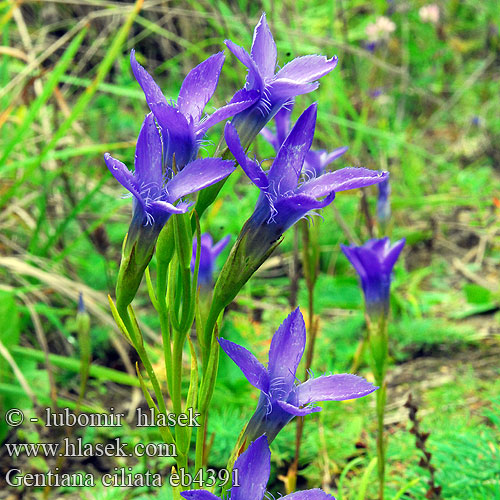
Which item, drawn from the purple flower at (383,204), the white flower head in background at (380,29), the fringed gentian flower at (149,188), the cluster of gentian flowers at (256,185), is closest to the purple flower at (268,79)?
the cluster of gentian flowers at (256,185)

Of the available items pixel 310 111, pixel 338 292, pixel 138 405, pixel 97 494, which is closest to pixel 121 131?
pixel 338 292

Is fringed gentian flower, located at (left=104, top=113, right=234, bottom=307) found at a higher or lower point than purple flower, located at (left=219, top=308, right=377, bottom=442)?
higher

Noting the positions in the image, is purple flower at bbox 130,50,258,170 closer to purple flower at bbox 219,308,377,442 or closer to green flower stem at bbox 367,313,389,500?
purple flower at bbox 219,308,377,442

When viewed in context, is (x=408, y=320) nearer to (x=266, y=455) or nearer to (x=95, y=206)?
(x=95, y=206)

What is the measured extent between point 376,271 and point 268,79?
1.63ft

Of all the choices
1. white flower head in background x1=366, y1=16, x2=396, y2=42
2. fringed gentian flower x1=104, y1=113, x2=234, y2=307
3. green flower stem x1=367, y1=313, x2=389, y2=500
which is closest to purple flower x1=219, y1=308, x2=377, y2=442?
→ fringed gentian flower x1=104, y1=113, x2=234, y2=307

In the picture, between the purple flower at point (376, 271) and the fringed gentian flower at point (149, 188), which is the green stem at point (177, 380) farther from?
the purple flower at point (376, 271)

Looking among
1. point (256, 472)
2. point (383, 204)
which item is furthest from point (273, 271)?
point (256, 472)

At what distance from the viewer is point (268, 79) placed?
659 mm

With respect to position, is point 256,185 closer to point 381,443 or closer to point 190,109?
point 190,109

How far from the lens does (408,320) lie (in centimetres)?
201

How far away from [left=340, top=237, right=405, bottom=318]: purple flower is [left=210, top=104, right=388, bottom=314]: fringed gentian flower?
0.41m

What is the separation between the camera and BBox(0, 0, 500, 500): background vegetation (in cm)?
136

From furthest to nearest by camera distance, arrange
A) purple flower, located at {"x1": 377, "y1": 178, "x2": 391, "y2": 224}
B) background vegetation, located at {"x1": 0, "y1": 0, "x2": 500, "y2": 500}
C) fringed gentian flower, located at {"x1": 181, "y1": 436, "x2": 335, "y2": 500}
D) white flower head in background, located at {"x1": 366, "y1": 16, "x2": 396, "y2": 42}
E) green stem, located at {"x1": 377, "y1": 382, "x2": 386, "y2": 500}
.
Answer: white flower head in background, located at {"x1": 366, "y1": 16, "x2": 396, "y2": 42}
purple flower, located at {"x1": 377, "y1": 178, "x2": 391, "y2": 224}
background vegetation, located at {"x1": 0, "y1": 0, "x2": 500, "y2": 500}
green stem, located at {"x1": 377, "y1": 382, "x2": 386, "y2": 500}
fringed gentian flower, located at {"x1": 181, "y1": 436, "x2": 335, "y2": 500}
